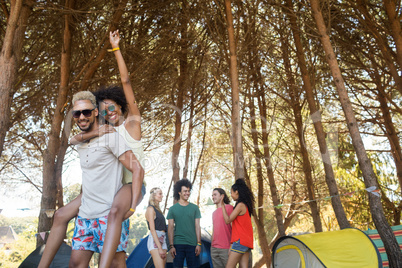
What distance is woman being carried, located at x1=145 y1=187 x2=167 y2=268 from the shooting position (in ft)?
16.5

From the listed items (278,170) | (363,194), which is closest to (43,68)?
(278,170)

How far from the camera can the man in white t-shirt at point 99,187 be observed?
7.22 feet

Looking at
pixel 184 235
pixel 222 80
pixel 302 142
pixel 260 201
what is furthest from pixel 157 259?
pixel 260 201

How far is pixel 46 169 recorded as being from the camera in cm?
666

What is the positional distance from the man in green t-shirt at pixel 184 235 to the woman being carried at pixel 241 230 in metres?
0.45

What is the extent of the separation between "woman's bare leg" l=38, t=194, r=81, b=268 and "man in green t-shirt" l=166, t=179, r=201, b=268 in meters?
3.04

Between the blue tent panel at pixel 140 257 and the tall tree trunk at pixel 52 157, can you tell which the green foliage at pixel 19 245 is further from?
the blue tent panel at pixel 140 257

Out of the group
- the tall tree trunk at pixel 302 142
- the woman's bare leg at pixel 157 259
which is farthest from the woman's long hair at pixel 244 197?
the tall tree trunk at pixel 302 142

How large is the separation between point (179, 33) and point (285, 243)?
6379mm

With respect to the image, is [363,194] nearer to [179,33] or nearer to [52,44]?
[179,33]

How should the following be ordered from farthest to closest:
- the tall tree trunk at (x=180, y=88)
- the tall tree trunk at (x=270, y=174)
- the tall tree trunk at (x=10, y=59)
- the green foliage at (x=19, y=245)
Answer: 1. the green foliage at (x=19, y=245)
2. the tall tree trunk at (x=270, y=174)
3. the tall tree trunk at (x=180, y=88)
4. the tall tree trunk at (x=10, y=59)

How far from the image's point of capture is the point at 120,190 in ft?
7.34

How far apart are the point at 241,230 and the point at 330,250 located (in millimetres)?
1185

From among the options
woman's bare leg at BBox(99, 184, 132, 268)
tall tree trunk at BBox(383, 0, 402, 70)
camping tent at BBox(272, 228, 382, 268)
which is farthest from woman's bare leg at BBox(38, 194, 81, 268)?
tall tree trunk at BBox(383, 0, 402, 70)
